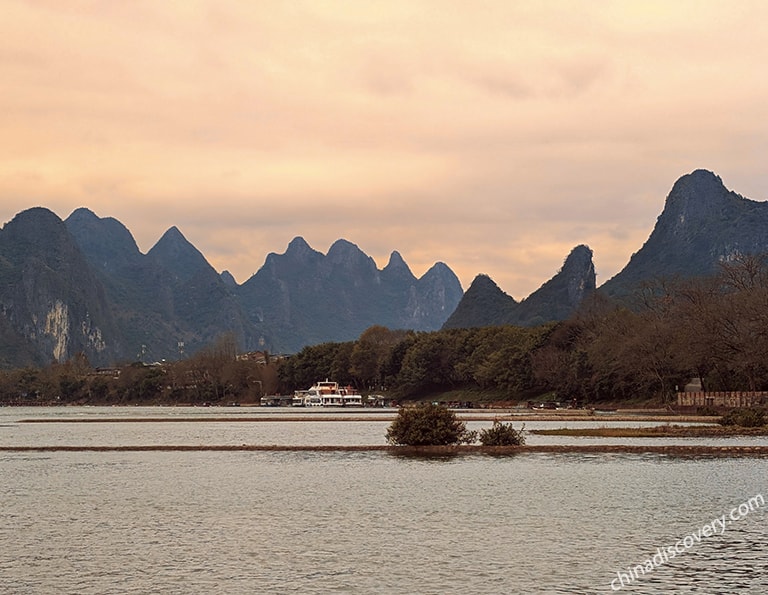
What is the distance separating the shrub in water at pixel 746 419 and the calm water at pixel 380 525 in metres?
24.0

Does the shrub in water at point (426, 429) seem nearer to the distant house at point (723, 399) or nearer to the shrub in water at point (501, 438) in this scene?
the shrub in water at point (501, 438)

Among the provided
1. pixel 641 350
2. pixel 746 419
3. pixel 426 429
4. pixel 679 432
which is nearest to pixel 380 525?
pixel 426 429

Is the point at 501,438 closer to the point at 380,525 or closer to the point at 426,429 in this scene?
the point at 426,429

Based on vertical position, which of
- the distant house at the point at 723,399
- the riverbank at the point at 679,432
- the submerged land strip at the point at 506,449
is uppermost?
the distant house at the point at 723,399

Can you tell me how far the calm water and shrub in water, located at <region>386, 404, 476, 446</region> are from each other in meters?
6.40

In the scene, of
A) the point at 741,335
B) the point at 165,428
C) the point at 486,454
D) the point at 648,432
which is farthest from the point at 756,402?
the point at 165,428

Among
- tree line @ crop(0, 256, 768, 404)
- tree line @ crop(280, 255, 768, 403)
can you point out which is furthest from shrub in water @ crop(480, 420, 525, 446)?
tree line @ crop(280, 255, 768, 403)

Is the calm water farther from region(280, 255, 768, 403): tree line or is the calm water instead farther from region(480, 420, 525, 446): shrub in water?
region(280, 255, 768, 403): tree line

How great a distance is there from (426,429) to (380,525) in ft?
107

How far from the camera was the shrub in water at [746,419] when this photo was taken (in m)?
82.2

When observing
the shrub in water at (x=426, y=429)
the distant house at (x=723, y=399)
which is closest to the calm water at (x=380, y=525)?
the shrub in water at (x=426, y=429)

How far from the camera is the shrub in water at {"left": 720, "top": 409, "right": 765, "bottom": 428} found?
82250 mm

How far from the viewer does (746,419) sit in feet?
270

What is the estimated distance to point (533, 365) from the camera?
16575cm
